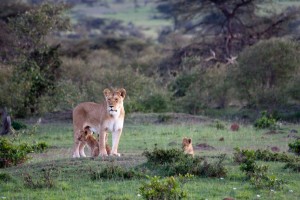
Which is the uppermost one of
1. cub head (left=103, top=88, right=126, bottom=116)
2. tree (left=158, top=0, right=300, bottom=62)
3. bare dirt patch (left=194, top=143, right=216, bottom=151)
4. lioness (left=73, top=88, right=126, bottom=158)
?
tree (left=158, top=0, right=300, bottom=62)

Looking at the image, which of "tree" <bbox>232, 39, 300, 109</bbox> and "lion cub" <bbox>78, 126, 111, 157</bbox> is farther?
"tree" <bbox>232, 39, 300, 109</bbox>

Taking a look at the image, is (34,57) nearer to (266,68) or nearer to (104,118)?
(266,68)

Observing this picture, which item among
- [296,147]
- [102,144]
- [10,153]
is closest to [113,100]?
[102,144]

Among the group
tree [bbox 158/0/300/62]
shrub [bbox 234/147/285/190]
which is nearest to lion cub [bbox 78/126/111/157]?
shrub [bbox 234/147/285/190]

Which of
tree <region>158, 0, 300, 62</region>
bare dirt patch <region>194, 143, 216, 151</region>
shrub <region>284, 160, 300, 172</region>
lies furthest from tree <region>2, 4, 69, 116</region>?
shrub <region>284, 160, 300, 172</region>

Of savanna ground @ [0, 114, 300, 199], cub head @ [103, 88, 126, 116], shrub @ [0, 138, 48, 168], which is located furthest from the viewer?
cub head @ [103, 88, 126, 116]

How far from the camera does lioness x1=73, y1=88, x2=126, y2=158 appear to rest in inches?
558

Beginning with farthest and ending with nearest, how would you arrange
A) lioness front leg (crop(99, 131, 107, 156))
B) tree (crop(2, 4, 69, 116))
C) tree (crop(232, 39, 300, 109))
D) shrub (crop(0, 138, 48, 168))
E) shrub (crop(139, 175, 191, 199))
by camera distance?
tree (crop(232, 39, 300, 109))
tree (crop(2, 4, 69, 116))
lioness front leg (crop(99, 131, 107, 156))
shrub (crop(0, 138, 48, 168))
shrub (crop(139, 175, 191, 199))

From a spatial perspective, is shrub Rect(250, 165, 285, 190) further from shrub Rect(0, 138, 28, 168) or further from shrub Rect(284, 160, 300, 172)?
shrub Rect(0, 138, 28, 168)

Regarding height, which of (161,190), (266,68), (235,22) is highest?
(235,22)

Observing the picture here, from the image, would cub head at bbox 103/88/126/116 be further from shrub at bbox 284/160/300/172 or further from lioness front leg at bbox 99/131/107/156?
shrub at bbox 284/160/300/172

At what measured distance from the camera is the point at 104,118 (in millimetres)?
14312

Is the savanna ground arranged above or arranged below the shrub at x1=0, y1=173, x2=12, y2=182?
below

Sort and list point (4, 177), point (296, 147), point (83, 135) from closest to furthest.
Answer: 1. point (4, 177)
2. point (83, 135)
3. point (296, 147)
